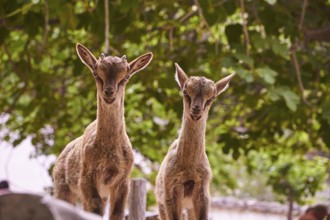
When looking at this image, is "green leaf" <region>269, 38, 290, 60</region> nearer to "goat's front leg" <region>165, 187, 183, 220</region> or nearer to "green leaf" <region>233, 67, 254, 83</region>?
"green leaf" <region>233, 67, 254, 83</region>

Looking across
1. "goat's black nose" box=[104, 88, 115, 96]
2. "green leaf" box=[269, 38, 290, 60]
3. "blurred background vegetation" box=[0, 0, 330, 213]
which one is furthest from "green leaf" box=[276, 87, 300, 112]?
"goat's black nose" box=[104, 88, 115, 96]

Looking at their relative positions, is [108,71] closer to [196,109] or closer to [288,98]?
[196,109]

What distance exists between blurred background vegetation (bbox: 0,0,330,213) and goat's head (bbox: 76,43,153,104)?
8.18ft

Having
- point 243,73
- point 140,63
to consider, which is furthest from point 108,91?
point 243,73

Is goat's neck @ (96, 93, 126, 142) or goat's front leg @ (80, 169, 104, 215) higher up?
goat's neck @ (96, 93, 126, 142)

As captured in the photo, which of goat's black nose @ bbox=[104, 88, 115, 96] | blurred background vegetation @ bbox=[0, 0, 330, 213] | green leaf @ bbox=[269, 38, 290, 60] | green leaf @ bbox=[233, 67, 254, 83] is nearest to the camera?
goat's black nose @ bbox=[104, 88, 115, 96]

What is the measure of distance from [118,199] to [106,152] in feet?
0.49

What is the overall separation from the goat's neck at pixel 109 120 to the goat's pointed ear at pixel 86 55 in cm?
14

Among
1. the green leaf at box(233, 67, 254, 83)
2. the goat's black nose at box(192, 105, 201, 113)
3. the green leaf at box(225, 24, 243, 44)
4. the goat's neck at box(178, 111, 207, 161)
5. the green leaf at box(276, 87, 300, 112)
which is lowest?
the goat's neck at box(178, 111, 207, 161)

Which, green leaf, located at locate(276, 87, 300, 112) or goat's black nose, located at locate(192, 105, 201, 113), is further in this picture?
green leaf, located at locate(276, 87, 300, 112)

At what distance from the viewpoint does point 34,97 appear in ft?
23.6

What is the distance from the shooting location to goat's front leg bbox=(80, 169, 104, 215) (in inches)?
80.2

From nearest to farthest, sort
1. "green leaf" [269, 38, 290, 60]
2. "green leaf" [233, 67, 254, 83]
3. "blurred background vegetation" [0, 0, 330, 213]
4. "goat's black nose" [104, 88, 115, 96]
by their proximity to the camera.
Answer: "goat's black nose" [104, 88, 115, 96] → "green leaf" [233, 67, 254, 83] → "green leaf" [269, 38, 290, 60] → "blurred background vegetation" [0, 0, 330, 213]

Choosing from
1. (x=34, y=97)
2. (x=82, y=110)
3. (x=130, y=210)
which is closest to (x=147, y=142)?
(x=82, y=110)
